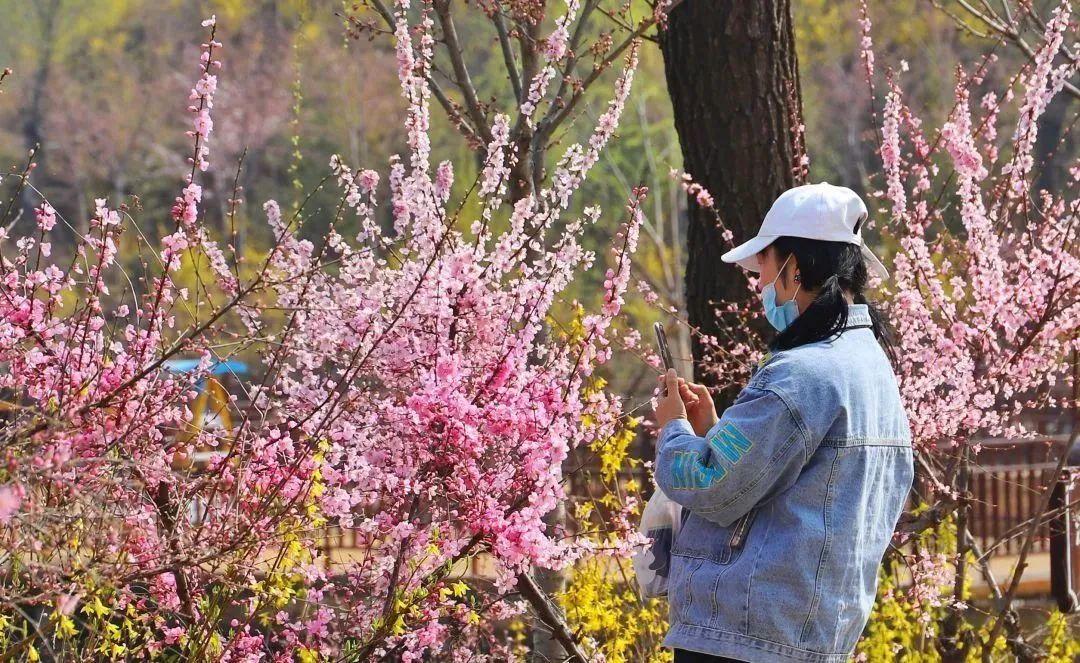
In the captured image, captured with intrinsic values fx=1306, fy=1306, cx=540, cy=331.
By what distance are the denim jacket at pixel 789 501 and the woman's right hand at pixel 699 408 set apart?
283 millimetres

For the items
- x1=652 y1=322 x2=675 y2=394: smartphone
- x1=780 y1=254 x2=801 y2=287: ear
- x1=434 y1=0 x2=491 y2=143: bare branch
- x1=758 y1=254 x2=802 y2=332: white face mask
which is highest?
x1=434 y1=0 x2=491 y2=143: bare branch

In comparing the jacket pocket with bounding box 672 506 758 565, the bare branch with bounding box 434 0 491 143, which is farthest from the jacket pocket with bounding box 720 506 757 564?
the bare branch with bounding box 434 0 491 143

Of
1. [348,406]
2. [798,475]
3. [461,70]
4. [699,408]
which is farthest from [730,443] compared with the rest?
[461,70]

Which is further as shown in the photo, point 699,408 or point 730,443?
point 699,408

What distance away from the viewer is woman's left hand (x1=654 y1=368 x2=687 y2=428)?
2.77 meters

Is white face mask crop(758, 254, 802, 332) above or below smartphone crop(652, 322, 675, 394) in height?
above

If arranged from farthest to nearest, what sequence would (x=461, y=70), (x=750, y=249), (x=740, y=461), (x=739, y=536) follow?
(x=461, y=70) → (x=750, y=249) → (x=739, y=536) → (x=740, y=461)

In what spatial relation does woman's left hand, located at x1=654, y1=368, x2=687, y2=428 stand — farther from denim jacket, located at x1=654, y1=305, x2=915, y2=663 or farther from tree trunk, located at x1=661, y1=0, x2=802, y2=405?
tree trunk, located at x1=661, y1=0, x2=802, y2=405

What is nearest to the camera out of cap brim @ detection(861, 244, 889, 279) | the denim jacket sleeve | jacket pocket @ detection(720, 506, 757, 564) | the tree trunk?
the denim jacket sleeve

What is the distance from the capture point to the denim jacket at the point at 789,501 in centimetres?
252

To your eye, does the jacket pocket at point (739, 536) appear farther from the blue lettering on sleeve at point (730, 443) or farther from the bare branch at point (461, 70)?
the bare branch at point (461, 70)

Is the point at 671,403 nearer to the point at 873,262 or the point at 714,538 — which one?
the point at 714,538

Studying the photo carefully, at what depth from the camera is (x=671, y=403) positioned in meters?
2.79

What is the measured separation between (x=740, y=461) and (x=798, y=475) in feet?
0.46
